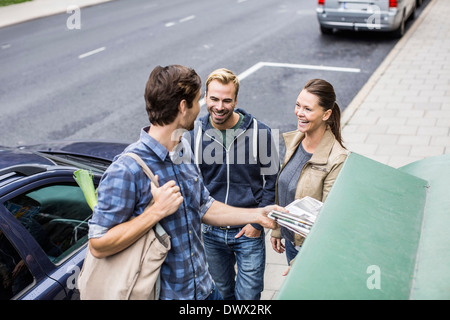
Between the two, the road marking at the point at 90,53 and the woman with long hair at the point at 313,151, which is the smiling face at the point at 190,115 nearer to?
the woman with long hair at the point at 313,151

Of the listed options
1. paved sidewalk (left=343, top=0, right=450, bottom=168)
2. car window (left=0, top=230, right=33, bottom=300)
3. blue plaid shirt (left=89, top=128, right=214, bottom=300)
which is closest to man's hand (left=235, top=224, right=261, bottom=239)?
blue plaid shirt (left=89, top=128, right=214, bottom=300)

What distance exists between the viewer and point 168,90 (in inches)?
89.7

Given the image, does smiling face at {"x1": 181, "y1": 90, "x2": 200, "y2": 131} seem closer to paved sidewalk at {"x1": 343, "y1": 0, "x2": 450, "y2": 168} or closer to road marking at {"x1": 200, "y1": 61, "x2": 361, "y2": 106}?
paved sidewalk at {"x1": 343, "y1": 0, "x2": 450, "y2": 168}

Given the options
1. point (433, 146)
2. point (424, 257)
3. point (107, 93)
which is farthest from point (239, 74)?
point (424, 257)

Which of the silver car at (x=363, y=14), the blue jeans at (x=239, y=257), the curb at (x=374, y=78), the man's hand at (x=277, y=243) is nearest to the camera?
the blue jeans at (x=239, y=257)

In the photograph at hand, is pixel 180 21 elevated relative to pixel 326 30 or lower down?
elevated

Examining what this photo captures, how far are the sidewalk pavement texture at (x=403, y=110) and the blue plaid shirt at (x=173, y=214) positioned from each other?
1.88 metres

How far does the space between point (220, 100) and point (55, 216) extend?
1347 millimetres

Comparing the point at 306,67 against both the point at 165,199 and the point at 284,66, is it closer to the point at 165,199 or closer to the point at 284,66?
the point at 284,66

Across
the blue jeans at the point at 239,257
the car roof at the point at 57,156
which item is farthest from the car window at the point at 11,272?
the blue jeans at the point at 239,257

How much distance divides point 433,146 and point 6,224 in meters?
5.70

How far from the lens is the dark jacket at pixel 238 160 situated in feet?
11.0

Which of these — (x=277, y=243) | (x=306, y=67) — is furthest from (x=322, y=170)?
(x=306, y=67)

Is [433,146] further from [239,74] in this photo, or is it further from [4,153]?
[4,153]
